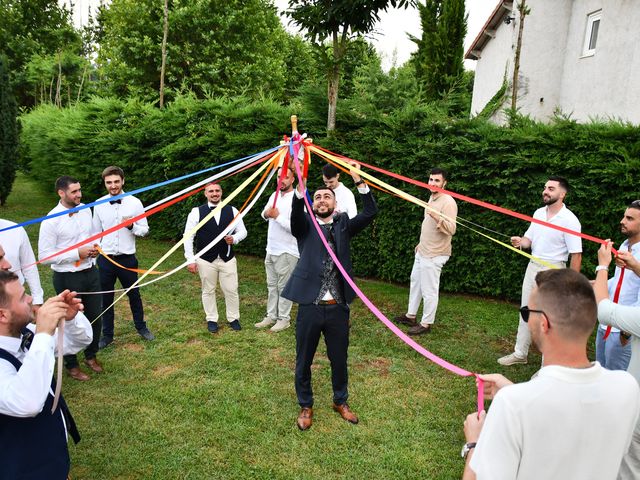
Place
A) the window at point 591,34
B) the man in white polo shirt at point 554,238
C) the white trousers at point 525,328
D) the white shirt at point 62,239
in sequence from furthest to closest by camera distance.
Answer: the window at point 591,34 → the white trousers at point 525,328 → the man in white polo shirt at point 554,238 → the white shirt at point 62,239

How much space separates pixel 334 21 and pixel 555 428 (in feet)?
24.1

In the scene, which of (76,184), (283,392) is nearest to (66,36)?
(76,184)

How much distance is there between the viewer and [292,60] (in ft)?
101

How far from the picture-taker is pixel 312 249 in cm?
394

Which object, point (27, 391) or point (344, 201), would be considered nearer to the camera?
point (27, 391)

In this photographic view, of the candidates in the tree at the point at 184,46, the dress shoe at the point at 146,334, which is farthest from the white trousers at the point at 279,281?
the tree at the point at 184,46

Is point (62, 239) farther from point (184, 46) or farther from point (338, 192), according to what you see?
point (184, 46)

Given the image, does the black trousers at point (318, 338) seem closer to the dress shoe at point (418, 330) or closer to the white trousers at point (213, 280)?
the dress shoe at point (418, 330)

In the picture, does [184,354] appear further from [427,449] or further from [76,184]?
[427,449]

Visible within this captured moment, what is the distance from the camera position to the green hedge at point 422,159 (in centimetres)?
653

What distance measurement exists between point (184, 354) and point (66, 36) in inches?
957

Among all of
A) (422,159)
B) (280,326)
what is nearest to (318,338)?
(280,326)

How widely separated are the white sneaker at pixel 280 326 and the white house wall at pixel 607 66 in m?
6.63

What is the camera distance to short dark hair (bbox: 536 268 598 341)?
63.7 inches
